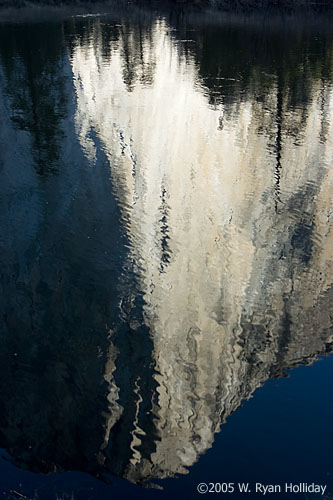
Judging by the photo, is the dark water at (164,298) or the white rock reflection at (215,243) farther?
the white rock reflection at (215,243)

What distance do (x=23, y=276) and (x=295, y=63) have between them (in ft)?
58.1

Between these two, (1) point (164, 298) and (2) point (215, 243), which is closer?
(1) point (164, 298)

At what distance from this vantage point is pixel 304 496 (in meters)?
4.35

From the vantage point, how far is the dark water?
15.7ft

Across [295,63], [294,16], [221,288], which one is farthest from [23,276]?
[294,16]

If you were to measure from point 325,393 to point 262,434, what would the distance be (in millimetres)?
890

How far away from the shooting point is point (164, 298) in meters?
7.04

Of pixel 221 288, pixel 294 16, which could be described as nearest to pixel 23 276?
pixel 221 288

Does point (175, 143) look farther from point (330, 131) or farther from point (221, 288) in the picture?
point (221, 288)

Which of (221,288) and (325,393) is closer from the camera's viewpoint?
(325,393)

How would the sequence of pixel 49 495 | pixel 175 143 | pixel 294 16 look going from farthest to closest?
pixel 294 16, pixel 175 143, pixel 49 495

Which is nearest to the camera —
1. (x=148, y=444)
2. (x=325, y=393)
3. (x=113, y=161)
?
(x=148, y=444)

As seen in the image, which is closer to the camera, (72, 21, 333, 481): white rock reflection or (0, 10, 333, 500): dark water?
(0, 10, 333, 500): dark water

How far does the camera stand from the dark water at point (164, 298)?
189 inches
